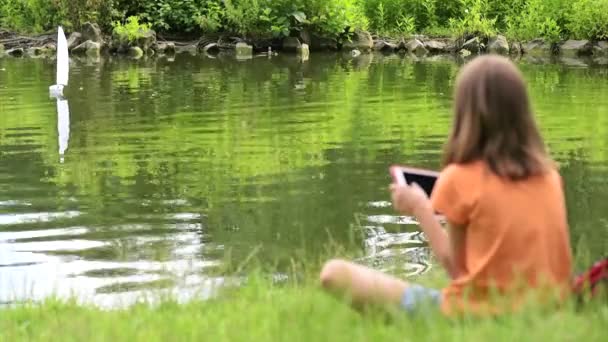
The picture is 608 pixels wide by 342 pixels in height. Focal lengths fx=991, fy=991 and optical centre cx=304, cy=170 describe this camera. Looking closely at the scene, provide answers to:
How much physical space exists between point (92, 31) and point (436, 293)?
26.2 metres

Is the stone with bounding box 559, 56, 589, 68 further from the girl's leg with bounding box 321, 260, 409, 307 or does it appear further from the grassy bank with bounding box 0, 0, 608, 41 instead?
the girl's leg with bounding box 321, 260, 409, 307

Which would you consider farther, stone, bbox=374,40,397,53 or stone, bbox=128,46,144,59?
stone, bbox=374,40,397,53

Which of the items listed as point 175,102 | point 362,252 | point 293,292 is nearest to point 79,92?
point 175,102

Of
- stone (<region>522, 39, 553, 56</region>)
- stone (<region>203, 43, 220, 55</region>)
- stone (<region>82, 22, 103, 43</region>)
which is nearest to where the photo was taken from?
stone (<region>522, 39, 553, 56</region>)

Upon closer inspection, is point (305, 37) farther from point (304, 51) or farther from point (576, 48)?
point (576, 48)

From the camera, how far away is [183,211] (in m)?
8.64

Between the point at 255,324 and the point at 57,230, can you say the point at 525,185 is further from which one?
the point at 57,230

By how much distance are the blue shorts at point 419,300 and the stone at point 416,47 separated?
25.3 meters

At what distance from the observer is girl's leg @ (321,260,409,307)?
384 centimetres

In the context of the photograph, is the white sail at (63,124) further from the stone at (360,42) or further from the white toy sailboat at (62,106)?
the stone at (360,42)

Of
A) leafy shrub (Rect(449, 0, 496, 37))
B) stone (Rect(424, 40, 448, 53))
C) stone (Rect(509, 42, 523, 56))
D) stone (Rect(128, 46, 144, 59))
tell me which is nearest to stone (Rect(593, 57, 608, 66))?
stone (Rect(509, 42, 523, 56))

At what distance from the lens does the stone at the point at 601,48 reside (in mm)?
26703

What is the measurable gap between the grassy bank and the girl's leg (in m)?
24.5

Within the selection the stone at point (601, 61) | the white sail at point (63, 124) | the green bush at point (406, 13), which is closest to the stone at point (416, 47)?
the green bush at point (406, 13)
